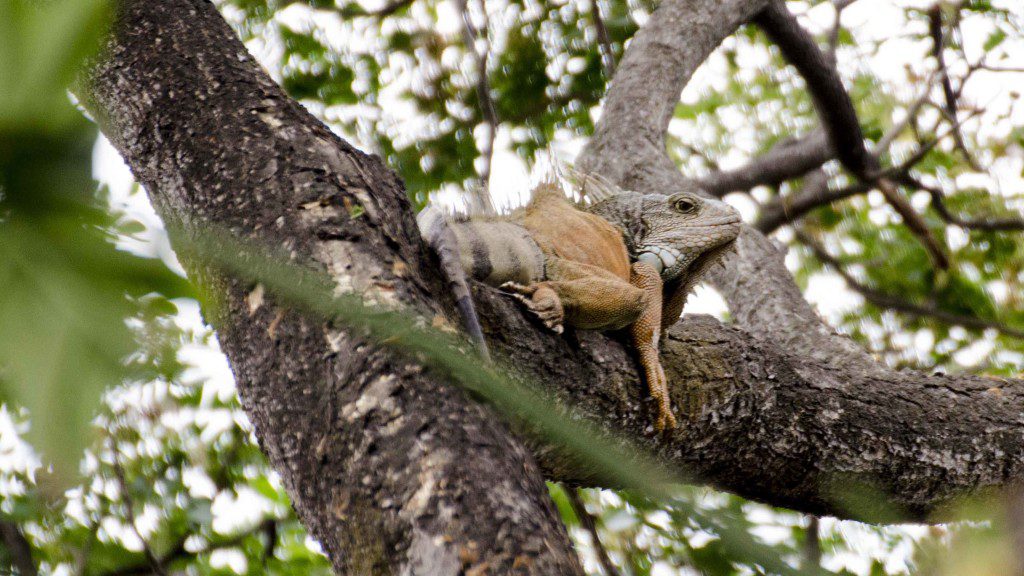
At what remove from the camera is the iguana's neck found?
405 cm

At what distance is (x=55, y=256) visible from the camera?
0.45 metres

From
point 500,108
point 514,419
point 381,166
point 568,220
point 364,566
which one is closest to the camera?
point 364,566

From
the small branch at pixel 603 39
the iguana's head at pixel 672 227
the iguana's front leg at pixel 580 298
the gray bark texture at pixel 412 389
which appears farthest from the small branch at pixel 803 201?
the iguana's front leg at pixel 580 298

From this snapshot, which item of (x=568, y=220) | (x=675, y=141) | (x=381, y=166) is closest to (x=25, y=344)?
(x=381, y=166)

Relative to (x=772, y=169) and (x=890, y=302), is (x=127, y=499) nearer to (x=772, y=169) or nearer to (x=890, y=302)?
(x=772, y=169)

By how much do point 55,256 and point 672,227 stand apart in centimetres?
367

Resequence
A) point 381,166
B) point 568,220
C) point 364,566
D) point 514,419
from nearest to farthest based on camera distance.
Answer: point 364,566, point 514,419, point 381,166, point 568,220

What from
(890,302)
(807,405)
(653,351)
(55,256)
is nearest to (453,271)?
(653,351)

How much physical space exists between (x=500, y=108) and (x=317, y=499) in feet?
15.5

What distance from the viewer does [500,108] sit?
6.18m

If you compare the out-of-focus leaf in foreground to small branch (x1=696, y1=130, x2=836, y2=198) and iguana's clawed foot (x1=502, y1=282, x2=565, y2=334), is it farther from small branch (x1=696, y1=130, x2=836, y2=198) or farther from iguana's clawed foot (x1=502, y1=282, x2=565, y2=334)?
small branch (x1=696, y1=130, x2=836, y2=198)

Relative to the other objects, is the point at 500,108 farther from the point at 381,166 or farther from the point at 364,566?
the point at 364,566

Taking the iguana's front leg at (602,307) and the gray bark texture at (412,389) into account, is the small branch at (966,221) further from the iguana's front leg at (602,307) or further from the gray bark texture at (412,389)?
the iguana's front leg at (602,307)

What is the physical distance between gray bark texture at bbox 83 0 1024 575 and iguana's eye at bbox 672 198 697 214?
31.8 inches
